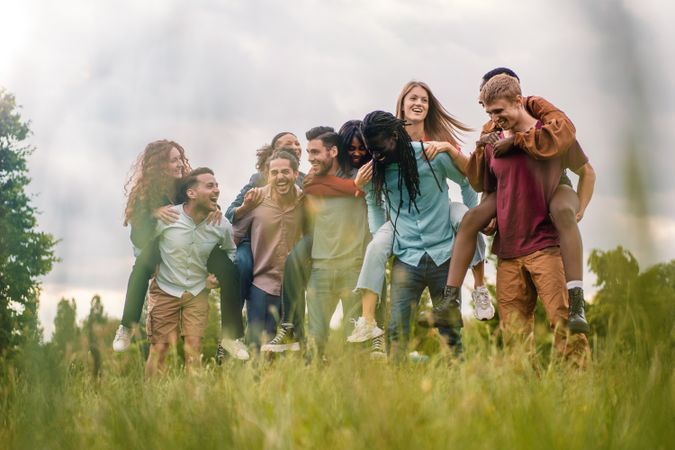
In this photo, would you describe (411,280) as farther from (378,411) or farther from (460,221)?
(378,411)

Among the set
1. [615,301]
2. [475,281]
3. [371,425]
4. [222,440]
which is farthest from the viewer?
[475,281]

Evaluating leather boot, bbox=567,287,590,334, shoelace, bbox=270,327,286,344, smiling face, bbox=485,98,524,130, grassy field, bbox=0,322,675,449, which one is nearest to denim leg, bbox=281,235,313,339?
shoelace, bbox=270,327,286,344

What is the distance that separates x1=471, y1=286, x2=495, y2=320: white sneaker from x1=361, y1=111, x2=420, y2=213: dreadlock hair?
874 mm

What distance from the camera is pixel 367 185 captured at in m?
5.38

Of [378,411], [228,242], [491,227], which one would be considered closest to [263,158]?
[228,242]

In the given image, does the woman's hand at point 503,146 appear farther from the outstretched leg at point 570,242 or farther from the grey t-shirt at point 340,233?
the grey t-shirt at point 340,233

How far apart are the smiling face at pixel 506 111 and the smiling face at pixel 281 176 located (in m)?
2.39

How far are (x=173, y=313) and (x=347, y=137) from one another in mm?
1983

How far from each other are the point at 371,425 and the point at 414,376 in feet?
5.52

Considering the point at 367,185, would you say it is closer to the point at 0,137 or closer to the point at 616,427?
the point at 616,427

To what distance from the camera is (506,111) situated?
14.1 ft

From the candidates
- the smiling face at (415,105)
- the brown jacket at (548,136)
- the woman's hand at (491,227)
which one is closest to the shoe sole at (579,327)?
the brown jacket at (548,136)

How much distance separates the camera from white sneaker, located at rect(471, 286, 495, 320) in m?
4.50

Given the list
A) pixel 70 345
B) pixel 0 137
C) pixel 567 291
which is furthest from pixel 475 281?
pixel 0 137
